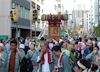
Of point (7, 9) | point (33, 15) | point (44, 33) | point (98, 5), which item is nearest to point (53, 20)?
point (44, 33)

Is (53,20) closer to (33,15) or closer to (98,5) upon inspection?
(33,15)

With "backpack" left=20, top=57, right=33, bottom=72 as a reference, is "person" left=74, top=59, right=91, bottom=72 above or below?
above

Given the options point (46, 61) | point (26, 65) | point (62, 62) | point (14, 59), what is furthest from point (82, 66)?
point (14, 59)

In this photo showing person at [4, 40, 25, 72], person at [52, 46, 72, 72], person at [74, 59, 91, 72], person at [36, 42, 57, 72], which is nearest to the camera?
person at [74, 59, 91, 72]

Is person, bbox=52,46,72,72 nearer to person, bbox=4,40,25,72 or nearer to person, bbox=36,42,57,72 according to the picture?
person, bbox=36,42,57,72

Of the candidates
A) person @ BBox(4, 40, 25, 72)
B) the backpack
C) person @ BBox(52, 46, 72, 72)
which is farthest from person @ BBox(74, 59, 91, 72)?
person @ BBox(4, 40, 25, 72)

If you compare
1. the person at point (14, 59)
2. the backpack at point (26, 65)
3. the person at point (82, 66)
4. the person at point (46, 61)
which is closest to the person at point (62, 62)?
the person at point (46, 61)

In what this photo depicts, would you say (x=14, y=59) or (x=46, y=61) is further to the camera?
(x=14, y=59)

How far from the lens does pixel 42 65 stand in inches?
194

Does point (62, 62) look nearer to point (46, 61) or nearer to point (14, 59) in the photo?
point (46, 61)

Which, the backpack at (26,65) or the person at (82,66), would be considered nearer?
the person at (82,66)

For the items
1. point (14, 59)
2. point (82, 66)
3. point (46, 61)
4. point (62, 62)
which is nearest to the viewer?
point (82, 66)

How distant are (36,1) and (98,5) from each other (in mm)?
52687

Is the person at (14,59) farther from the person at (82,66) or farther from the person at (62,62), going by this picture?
the person at (82,66)
